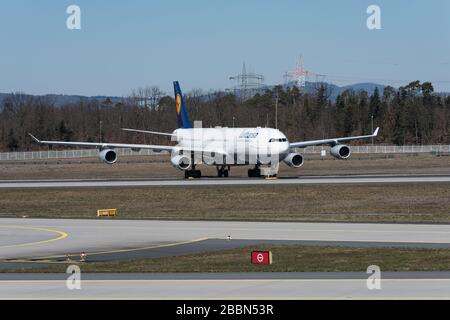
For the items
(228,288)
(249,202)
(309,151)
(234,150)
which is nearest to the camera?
(228,288)

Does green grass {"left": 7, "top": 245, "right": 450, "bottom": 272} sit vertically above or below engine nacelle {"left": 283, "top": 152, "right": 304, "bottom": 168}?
below

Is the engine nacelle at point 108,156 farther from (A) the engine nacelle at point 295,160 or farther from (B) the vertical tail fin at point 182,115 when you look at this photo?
(A) the engine nacelle at point 295,160

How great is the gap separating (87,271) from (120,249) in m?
7.60

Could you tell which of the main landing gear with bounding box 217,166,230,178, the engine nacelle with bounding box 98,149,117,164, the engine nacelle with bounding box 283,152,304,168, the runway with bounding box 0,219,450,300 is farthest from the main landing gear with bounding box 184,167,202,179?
the runway with bounding box 0,219,450,300

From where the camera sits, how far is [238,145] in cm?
8062

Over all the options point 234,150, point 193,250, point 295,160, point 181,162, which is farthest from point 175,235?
point 181,162

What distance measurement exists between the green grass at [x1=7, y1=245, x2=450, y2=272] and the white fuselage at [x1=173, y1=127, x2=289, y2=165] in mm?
42738

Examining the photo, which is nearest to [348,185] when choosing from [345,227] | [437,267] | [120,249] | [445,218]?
[445,218]

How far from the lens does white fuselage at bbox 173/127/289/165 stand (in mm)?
78250

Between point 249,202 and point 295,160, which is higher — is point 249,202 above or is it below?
below

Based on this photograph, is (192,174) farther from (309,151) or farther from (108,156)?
(309,151)

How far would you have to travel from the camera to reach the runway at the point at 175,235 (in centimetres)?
3728

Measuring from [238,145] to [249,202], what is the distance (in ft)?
61.0

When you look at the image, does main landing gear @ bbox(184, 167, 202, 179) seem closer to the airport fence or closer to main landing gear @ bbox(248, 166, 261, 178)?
main landing gear @ bbox(248, 166, 261, 178)
